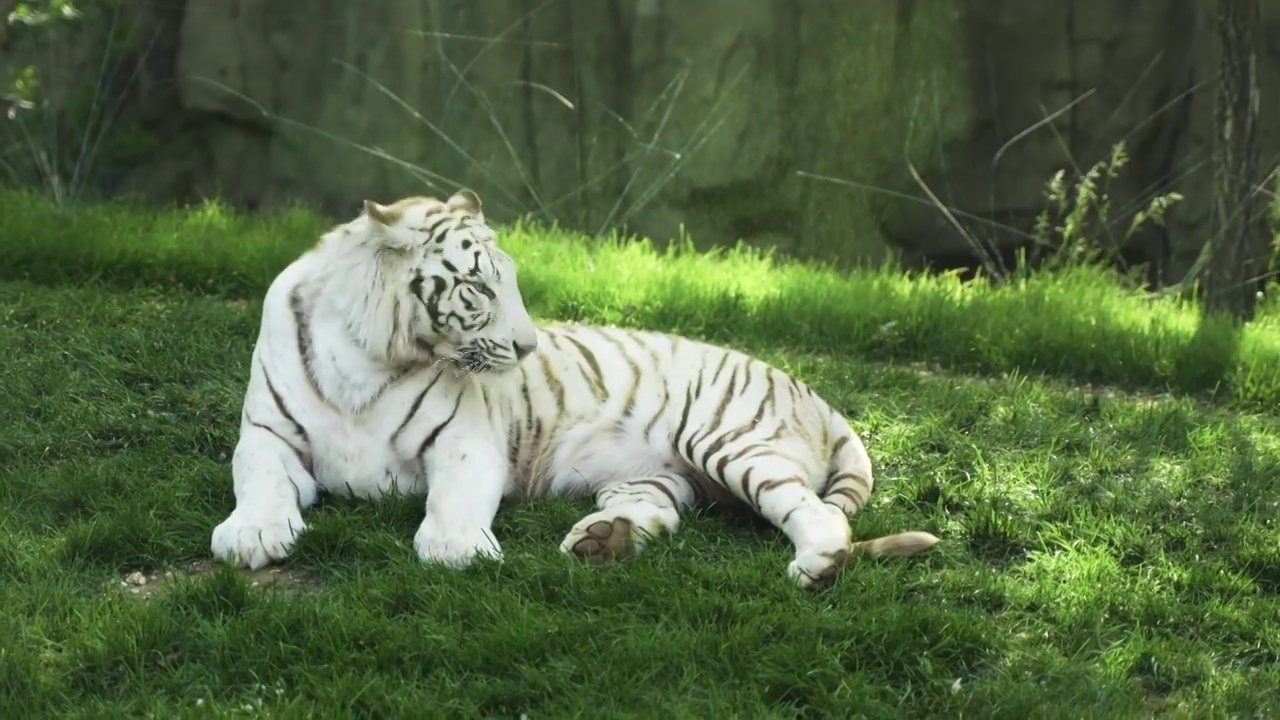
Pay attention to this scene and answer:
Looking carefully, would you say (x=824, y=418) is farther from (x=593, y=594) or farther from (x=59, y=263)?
(x=59, y=263)

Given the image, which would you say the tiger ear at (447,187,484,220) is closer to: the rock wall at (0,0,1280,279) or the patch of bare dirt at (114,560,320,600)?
the patch of bare dirt at (114,560,320,600)

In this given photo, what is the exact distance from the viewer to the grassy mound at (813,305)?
612cm

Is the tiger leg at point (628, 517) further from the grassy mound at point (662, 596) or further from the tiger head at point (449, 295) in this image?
the tiger head at point (449, 295)

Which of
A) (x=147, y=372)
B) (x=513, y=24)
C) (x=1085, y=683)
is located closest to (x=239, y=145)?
(x=513, y=24)

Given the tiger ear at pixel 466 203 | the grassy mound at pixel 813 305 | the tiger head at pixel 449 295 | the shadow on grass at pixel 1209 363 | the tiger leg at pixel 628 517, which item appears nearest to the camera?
the tiger leg at pixel 628 517

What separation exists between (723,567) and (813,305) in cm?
305

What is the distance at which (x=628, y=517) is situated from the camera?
382 centimetres

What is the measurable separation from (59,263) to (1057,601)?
468 cm

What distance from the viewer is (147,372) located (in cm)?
521

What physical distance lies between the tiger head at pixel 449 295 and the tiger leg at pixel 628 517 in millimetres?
480

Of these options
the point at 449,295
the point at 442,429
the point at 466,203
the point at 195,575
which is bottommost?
the point at 195,575

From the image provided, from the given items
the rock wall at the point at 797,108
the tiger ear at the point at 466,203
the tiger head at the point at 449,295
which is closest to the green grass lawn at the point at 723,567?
the tiger head at the point at 449,295

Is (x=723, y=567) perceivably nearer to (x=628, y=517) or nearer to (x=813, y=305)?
(x=628, y=517)

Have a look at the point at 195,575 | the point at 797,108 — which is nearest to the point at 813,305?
the point at 797,108
